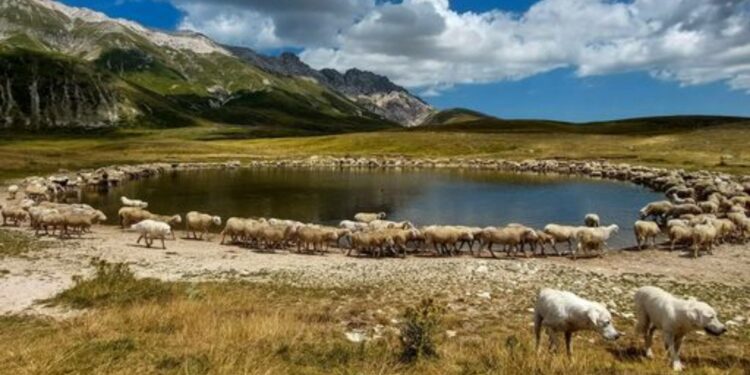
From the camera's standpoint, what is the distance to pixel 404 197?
6178 cm

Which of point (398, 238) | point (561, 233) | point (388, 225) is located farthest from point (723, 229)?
point (388, 225)

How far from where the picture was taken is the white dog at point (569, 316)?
42.8 feet

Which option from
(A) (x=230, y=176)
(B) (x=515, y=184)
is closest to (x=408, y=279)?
(B) (x=515, y=184)

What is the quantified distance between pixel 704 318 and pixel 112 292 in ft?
52.1

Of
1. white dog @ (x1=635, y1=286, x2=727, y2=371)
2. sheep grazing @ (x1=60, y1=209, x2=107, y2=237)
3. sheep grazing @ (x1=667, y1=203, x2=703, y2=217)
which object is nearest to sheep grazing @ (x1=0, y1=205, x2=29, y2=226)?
sheep grazing @ (x1=60, y1=209, x2=107, y2=237)

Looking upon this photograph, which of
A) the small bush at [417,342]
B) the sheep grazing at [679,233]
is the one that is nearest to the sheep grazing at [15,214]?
the small bush at [417,342]

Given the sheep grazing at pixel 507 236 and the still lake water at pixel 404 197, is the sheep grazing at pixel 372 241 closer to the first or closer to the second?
the sheep grazing at pixel 507 236

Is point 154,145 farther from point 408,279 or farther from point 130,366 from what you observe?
point 130,366

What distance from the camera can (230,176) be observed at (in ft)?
290

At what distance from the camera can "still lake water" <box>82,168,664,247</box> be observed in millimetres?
48125

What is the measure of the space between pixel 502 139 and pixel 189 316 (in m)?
131

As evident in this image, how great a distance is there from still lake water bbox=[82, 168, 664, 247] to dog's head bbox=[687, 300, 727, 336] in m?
24.1

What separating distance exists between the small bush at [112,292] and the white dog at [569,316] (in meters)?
10.7

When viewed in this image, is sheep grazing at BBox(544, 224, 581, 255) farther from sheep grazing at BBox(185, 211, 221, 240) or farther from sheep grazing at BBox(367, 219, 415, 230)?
sheep grazing at BBox(185, 211, 221, 240)
